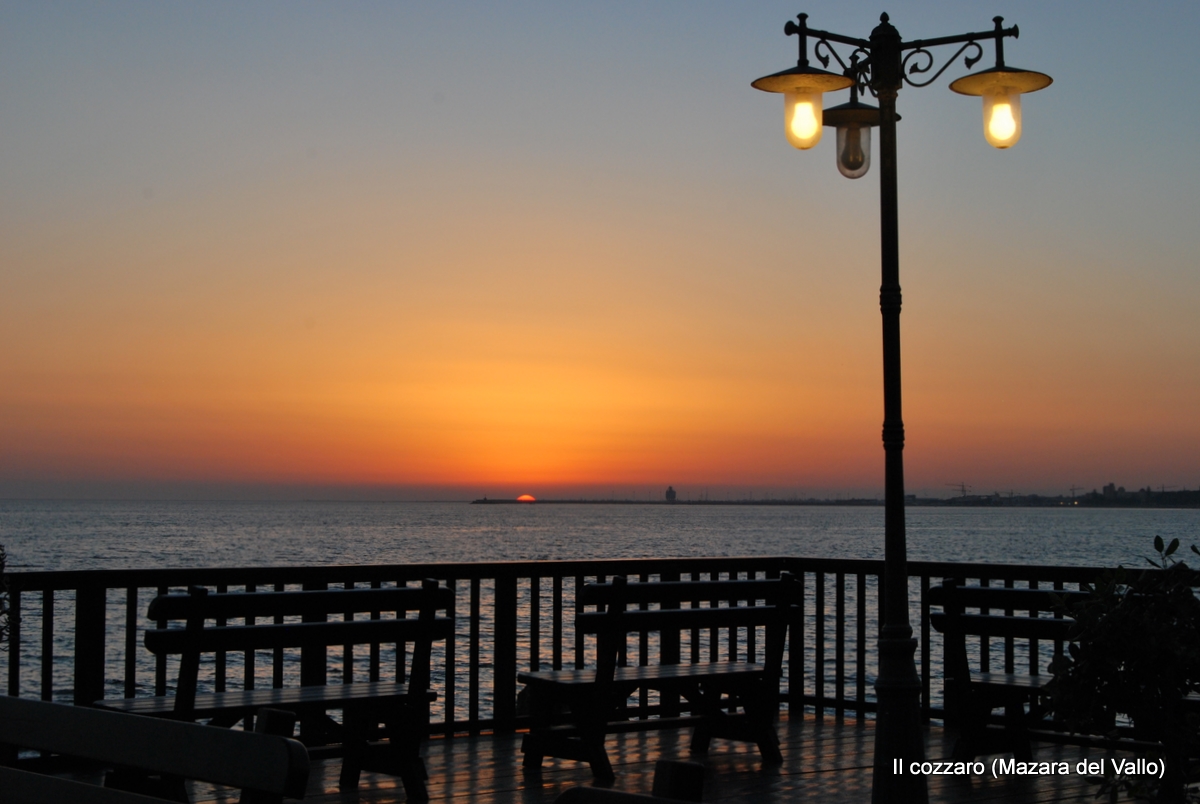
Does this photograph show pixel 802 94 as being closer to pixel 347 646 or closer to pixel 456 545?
pixel 347 646

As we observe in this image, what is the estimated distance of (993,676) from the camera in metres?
5.61

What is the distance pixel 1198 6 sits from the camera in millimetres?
10344

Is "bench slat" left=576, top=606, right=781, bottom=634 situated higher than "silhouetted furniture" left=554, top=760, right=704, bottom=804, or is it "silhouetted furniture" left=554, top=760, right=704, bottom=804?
"silhouetted furniture" left=554, top=760, right=704, bottom=804

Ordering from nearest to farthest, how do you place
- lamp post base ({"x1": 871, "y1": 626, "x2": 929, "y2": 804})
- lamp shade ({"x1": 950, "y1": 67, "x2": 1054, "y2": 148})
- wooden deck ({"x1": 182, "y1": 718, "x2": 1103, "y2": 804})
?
lamp post base ({"x1": 871, "y1": 626, "x2": 929, "y2": 804}), wooden deck ({"x1": 182, "y1": 718, "x2": 1103, "y2": 804}), lamp shade ({"x1": 950, "y1": 67, "x2": 1054, "y2": 148})

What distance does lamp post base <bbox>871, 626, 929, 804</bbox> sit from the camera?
444 centimetres

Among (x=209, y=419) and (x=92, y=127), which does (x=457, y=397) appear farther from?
(x=92, y=127)

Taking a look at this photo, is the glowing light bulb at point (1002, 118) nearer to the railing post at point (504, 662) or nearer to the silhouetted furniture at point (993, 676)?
the silhouetted furniture at point (993, 676)

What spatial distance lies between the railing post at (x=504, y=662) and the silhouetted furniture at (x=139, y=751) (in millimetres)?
4283

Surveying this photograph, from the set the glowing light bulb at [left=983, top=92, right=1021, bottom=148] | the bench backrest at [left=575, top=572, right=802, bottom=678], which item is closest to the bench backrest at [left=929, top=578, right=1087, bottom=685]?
the bench backrest at [left=575, top=572, right=802, bottom=678]

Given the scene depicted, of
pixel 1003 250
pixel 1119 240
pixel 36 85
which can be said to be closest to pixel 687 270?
pixel 1003 250

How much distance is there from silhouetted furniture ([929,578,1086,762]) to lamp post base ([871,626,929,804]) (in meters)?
1.06

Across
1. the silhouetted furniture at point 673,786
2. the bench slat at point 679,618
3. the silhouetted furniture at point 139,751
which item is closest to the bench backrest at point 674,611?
the bench slat at point 679,618

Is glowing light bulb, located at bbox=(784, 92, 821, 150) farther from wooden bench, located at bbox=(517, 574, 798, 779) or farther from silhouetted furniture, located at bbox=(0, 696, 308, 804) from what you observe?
silhouetted furniture, located at bbox=(0, 696, 308, 804)

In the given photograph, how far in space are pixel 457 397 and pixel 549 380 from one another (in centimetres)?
617
